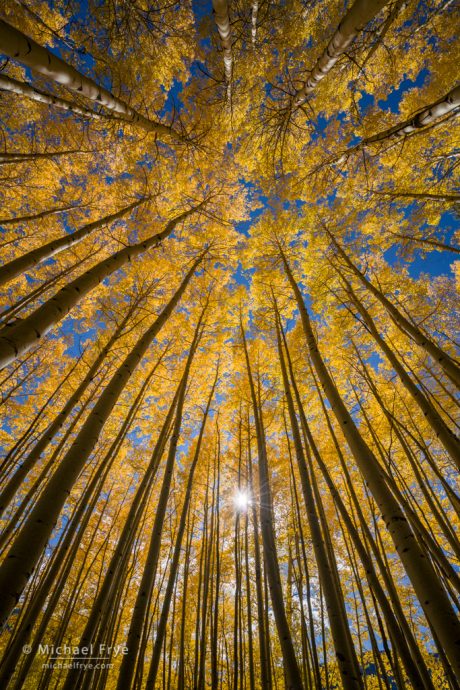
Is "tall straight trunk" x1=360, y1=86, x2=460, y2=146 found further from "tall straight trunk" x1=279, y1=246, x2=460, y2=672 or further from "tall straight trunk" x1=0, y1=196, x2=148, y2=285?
"tall straight trunk" x1=0, y1=196, x2=148, y2=285

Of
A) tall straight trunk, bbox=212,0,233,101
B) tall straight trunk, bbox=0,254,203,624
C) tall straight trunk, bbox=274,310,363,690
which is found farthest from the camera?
tall straight trunk, bbox=212,0,233,101

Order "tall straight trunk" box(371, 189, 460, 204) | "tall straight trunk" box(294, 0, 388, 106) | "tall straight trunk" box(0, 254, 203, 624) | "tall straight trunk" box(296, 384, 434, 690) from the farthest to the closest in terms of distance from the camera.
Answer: "tall straight trunk" box(371, 189, 460, 204) < "tall straight trunk" box(296, 384, 434, 690) < "tall straight trunk" box(294, 0, 388, 106) < "tall straight trunk" box(0, 254, 203, 624)

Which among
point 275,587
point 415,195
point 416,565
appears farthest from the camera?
point 415,195

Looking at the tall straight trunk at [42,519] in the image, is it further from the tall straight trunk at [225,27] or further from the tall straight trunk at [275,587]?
the tall straight trunk at [225,27]

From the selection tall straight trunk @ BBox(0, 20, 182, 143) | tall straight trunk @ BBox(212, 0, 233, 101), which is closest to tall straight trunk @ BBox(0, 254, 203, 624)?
tall straight trunk @ BBox(0, 20, 182, 143)

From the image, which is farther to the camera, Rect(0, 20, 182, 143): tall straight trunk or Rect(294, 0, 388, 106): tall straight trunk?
Rect(294, 0, 388, 106): tall straight trunk

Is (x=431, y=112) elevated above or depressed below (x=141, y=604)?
above

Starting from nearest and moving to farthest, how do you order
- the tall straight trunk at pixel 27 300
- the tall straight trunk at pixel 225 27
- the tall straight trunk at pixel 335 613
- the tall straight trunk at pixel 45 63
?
1. the tall straight trunk at pixel 45 63
2. the tall straight trunk at pixel 335 613
3. the tall straight trunk at pixel 27 300
4. the tall straight trunk at pixel 225 27

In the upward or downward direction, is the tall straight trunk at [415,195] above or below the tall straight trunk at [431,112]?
above

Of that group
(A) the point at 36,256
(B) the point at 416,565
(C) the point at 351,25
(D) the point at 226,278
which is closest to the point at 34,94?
(A) the point at 36,256

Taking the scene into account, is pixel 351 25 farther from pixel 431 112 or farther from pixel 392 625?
pixel 392 625

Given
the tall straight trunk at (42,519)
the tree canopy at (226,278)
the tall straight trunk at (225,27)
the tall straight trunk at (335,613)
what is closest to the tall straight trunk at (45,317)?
the tree canopy at (226,278)

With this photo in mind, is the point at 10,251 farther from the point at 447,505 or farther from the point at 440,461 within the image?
the point at 447,505

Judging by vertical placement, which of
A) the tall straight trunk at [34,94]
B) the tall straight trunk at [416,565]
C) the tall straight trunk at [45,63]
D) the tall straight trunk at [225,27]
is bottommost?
the tall straight trunk at [416,565]
